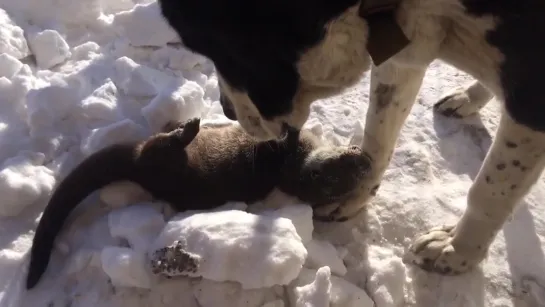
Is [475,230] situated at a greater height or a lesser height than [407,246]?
greater

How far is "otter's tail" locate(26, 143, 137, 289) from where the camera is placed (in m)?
1.37

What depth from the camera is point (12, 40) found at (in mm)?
1899

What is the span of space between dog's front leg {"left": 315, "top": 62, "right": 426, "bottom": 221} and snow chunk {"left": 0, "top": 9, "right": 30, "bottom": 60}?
110cm

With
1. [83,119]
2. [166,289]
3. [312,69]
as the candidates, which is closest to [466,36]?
[312,69]

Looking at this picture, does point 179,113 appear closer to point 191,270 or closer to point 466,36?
point 191,270

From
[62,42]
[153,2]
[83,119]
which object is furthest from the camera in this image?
[153,2]

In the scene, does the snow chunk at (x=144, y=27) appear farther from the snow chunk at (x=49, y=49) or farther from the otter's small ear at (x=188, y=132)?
the otter's small ear at (x=188, y=132)

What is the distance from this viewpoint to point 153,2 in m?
2.10

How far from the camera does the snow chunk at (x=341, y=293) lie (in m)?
1.33

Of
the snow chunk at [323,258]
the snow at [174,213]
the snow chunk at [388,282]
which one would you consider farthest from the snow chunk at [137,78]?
the snow chunk at [388,282]

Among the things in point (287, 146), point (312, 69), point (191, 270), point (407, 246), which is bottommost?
point (407, 246)

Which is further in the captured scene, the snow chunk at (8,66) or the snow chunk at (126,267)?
the snow chunk at (8,66)

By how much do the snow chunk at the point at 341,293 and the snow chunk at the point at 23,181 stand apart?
69 cm

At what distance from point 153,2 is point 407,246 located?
123cm
